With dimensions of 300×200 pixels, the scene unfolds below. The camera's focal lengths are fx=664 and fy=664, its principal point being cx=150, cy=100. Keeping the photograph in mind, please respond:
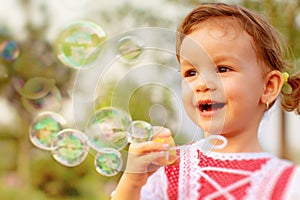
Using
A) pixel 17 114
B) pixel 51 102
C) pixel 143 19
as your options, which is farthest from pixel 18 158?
pixel 51 102

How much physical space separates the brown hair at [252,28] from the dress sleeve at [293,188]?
0.98 feet

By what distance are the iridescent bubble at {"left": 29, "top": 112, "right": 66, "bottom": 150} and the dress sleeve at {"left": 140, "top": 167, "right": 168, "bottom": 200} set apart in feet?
2.12

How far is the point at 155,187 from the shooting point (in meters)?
1.47

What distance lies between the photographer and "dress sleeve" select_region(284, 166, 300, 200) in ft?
4.29

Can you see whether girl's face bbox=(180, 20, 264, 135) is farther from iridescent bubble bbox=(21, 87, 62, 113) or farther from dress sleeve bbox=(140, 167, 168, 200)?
iridescent bubble bbox=(21, 87, 62, 113)

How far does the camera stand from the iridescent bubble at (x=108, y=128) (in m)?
1.69

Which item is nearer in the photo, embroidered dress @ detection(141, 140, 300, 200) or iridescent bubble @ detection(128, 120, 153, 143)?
embroidered dress @ detection(141, 140, 300, 200)

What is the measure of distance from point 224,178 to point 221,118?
13 centimetres

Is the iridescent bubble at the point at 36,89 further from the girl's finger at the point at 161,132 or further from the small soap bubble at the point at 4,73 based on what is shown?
the small soap bubble at the point at 4,73

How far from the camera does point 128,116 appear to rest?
1.71 metres

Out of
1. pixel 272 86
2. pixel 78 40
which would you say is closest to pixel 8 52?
pixel 78 40

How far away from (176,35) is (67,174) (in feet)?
13.2

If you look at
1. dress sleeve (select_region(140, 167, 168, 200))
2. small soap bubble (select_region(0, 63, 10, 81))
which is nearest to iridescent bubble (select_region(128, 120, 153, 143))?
dress sleeve (select_region(140, 167, 168, 200))

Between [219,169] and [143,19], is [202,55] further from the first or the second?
[143,19]
